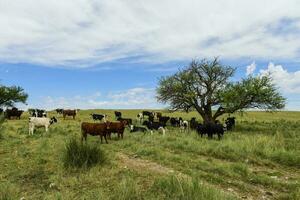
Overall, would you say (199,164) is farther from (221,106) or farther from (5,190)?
(221,106)

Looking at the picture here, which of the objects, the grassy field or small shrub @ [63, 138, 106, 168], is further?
small shrub @ [63, 138, 106, 168]

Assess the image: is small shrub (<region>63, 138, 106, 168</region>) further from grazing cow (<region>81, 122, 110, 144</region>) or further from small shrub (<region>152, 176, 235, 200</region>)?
grazing cow (<region>81, 122, 110, 144</region>)

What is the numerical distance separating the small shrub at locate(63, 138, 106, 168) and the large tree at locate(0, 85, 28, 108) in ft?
139

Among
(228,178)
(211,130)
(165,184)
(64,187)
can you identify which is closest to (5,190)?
(64,187)

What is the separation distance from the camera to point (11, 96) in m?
52.9

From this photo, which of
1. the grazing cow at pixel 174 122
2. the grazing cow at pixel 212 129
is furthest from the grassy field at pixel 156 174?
the grazing cow at pixel 174 122

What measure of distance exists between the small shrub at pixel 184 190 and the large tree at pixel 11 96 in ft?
153

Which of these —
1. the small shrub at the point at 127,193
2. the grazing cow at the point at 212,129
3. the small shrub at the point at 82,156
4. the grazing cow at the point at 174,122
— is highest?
the grazing cow at the point at 174,122

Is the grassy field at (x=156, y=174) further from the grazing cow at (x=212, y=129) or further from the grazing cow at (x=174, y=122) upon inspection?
the grazing cow at (x=174, y=122)

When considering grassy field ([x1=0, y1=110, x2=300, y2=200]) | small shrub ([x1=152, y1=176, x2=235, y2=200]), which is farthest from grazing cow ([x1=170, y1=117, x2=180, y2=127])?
small shrub ([x1=152, y1=176, x2=235, y2=200])

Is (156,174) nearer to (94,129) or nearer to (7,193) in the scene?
(7,193)

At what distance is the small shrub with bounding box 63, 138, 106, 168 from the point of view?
12.6m

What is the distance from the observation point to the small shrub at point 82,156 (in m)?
12.6

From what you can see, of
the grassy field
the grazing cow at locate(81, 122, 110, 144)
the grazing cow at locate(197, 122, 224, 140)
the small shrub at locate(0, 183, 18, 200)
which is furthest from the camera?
the grazing cow at locate(197, 122, 224, 140)
